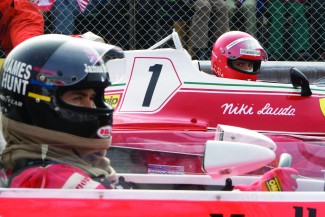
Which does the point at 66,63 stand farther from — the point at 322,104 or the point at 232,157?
the point at 322,104

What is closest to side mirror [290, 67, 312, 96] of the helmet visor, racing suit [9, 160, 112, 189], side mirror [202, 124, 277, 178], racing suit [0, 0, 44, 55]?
racing suit [0, 0, 44, 55]

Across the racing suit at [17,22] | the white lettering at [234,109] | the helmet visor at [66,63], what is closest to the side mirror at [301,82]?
the white lettering at [234,109]

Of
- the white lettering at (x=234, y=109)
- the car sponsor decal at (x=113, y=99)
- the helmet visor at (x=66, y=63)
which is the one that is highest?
the helmet visor at (x=66, y=63)

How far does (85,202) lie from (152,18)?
538 centimetres

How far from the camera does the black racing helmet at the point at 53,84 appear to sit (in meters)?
3.03

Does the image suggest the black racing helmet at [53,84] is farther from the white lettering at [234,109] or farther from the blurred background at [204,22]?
the blurred background at [204,22]

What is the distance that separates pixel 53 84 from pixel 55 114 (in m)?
0.11

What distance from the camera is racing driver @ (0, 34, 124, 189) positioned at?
2959mm

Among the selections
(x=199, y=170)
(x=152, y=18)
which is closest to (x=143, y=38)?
(x=152, y=18)

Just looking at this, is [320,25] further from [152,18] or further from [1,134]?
[1,134]

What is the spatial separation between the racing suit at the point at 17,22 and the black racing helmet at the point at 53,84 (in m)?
3.54

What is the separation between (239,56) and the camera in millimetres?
6395

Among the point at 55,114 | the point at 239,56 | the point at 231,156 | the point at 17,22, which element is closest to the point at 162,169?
the point at 55,114

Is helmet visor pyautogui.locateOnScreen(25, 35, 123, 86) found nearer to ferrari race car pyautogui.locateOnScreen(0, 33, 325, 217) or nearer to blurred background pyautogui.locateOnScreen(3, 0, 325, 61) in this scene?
ferrari race car pyautogui.locateOnScreen(0, 33, 325, 217)
